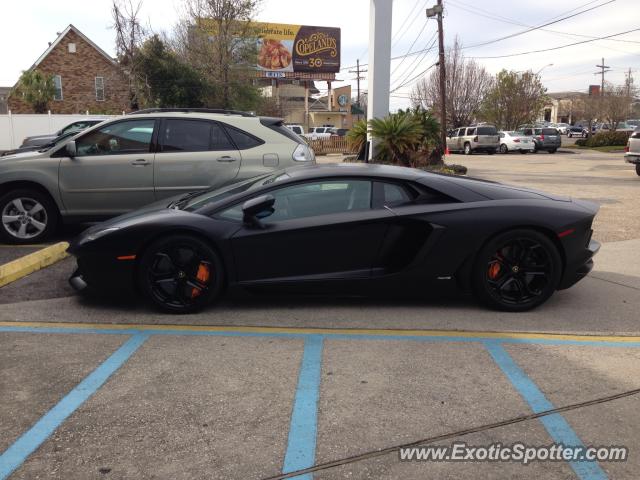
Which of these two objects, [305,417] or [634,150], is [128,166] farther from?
[634,150]

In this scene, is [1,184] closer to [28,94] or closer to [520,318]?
[520,318]

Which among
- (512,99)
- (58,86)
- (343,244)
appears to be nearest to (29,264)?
(343,244)

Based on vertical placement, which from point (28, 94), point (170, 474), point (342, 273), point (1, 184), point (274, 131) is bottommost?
point (170, 474)

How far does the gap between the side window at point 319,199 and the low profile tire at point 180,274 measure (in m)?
0.45

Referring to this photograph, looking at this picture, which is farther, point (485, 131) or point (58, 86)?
point (58, 86)

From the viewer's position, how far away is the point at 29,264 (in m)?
5.96

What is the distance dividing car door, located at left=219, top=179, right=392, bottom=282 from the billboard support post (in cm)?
1173

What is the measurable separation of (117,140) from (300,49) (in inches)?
2380

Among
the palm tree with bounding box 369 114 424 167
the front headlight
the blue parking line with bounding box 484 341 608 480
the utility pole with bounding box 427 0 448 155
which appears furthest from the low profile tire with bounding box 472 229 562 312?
the utility pole with bounding box 427 0 448 155

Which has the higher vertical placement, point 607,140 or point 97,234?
point 607,140

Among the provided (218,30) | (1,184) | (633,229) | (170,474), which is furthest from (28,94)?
(170,474)

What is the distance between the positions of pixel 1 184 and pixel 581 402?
679 centimetres

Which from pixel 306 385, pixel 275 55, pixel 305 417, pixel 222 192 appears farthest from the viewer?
pixel 275 55

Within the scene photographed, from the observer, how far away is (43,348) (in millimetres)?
4039
